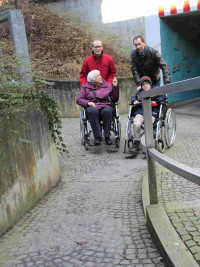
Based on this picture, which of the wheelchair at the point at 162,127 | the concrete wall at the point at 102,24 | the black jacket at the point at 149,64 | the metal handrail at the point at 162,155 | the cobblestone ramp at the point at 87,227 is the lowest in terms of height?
the cobblestone ramp at the point at 87,227

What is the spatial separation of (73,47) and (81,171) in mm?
7329

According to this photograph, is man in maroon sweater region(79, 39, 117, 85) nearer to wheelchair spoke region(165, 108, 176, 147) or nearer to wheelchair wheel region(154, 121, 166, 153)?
wheelchair spoke region(165, 108, 176, 147)

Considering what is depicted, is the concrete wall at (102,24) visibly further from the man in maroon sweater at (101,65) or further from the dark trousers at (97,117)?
the dark trousers at (97,117)

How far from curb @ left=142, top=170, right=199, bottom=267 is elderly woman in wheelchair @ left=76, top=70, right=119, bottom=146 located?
2.82 meters

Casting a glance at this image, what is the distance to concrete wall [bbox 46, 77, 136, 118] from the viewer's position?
9078 mm

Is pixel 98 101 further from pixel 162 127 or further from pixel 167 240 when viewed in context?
pixel 167 240

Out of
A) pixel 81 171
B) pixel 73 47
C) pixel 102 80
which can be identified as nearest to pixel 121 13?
pixel 73 47

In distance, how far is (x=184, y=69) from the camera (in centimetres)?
1101

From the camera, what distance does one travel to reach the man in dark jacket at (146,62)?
17.5 feet

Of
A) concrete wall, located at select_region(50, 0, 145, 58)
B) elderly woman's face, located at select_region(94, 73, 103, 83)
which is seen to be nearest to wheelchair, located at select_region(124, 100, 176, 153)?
elderly woman's face, located at select_region(94, 73, 103, 83)

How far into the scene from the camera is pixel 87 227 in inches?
111

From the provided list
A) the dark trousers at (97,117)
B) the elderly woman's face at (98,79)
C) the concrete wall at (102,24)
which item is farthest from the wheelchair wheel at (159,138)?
the concrete wall at (102,24)

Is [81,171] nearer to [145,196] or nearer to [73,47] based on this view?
[145,196]

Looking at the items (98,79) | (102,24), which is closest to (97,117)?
(98,79)
